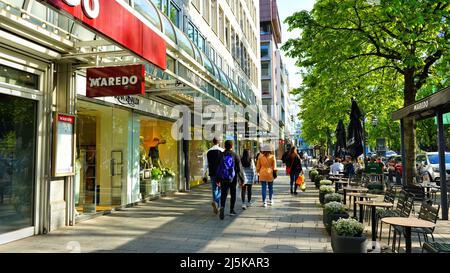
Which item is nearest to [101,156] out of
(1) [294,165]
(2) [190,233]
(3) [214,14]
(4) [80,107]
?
(4) [80,107]

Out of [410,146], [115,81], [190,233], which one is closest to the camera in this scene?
[190,233]

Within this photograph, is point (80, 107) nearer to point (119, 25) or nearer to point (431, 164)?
point (119, 25)

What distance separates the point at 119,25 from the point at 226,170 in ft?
13.6

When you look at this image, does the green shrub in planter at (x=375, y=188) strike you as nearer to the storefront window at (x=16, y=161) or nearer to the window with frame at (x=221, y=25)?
the storefront window at (x=16, y=161)

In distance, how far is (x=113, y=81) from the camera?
24.9 ft

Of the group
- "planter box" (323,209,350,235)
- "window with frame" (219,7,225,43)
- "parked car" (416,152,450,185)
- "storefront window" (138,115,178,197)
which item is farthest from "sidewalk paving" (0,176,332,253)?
"window with frame" (219,7,225,43)

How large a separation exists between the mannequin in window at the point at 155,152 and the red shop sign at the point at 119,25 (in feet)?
20.0

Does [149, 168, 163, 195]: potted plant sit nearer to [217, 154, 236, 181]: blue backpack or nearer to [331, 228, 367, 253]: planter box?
[217, 154, 236, 181]: blue backpack

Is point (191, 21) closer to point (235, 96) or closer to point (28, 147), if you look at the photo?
point (235, 96)

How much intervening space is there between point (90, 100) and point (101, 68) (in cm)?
140

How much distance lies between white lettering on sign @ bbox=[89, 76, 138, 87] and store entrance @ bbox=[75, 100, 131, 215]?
1.37m

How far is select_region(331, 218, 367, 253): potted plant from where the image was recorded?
5.07m
